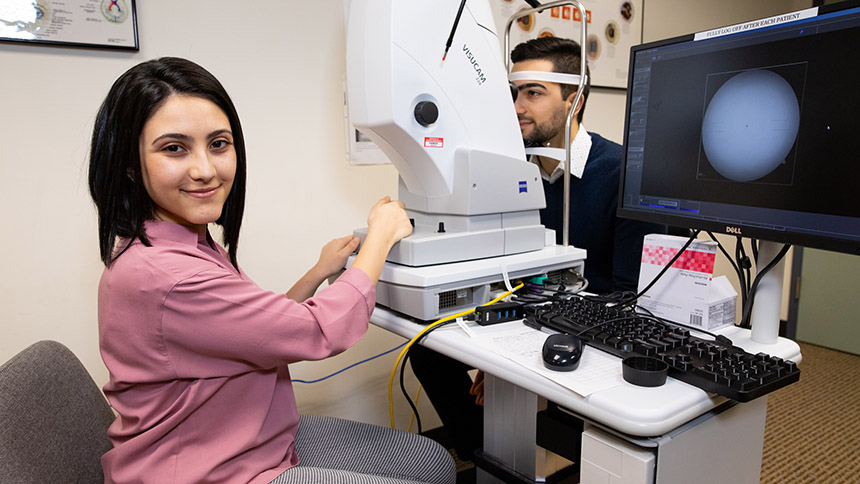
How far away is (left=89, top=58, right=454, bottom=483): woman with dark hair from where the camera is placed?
781 mm

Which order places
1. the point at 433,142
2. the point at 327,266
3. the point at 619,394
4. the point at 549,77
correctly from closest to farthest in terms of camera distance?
the point at 619,394 < the point at 433,142 < the point at 327,266 < the point at 549,77

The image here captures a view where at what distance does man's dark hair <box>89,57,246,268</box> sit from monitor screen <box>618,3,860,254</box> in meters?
0.78

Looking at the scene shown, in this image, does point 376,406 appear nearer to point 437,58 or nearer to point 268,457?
point 268,457

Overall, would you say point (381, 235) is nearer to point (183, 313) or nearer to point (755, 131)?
point (183, 313)

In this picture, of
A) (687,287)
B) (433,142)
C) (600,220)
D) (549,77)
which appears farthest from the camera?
(600,220)

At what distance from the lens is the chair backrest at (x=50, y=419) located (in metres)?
0.75

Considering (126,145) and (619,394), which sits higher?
(126,145)

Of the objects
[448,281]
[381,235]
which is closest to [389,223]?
[381,235]

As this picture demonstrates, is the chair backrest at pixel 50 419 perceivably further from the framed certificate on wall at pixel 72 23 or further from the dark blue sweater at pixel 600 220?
the dark blue sweater at pixel 600 220

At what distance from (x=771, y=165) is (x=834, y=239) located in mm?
141

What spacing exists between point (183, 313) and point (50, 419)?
0.99ft

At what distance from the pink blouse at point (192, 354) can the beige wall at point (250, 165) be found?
0.76m

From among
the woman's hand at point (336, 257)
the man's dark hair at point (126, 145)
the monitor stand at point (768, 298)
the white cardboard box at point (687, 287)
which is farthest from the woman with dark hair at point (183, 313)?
the monitor stand at point (768, 298)

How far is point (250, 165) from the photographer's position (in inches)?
64.9
